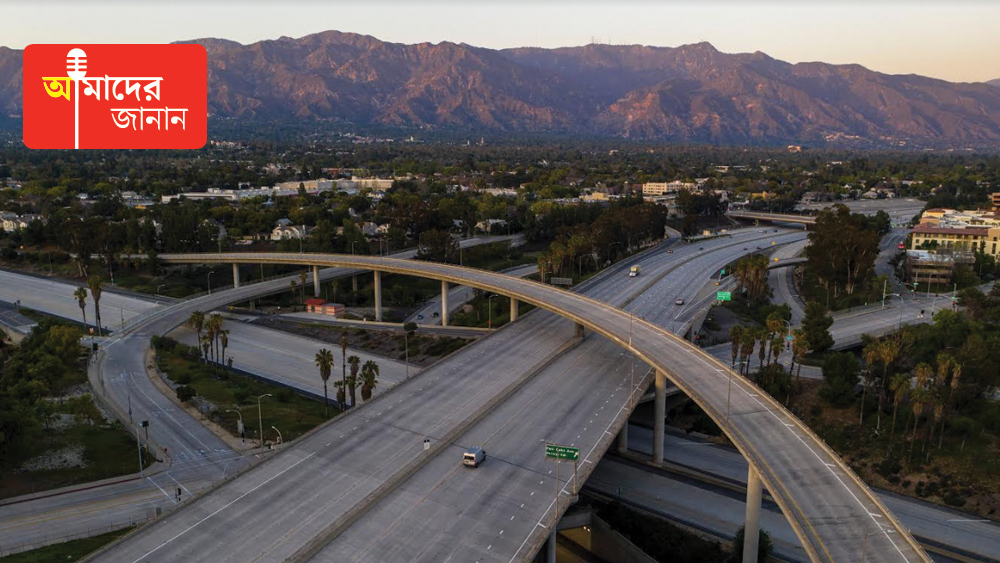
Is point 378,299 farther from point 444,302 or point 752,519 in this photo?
point 752,519

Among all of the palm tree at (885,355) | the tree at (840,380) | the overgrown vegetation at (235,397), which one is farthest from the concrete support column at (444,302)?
the palm tree at (885,355)

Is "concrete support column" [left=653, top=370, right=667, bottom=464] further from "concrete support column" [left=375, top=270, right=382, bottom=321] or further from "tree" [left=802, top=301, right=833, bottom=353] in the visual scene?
"concrete support column" [left=375, top=270, right=382, bottom=321]

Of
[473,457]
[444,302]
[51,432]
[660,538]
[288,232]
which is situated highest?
[288,232]

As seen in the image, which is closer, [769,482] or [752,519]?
[769,482]

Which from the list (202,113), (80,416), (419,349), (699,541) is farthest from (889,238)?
(80,416)

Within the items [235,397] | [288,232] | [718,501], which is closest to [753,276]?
[718,501]

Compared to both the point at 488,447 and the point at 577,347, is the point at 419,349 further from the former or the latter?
the point at 488,447
